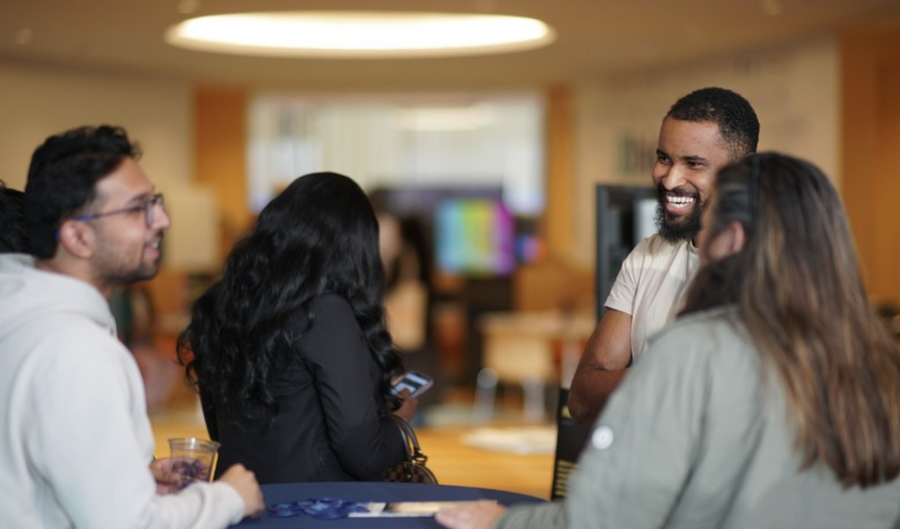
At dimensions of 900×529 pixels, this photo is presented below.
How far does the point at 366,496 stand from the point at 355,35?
8218mm

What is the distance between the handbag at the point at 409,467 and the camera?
9.88 feet

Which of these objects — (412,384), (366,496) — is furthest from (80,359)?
(412,384)

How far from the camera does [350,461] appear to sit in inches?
114

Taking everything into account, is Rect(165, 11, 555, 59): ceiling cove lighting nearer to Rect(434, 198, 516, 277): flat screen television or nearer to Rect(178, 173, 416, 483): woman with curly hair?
Rect(434, 198, 516, 277): flat screen television

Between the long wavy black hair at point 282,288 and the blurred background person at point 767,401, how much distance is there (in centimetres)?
115

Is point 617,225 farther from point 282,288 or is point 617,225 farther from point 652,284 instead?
point 282,288

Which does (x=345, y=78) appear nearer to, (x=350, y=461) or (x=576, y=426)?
(x=576, y=426)

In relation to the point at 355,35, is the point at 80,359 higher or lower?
lower

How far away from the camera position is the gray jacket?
1.84 meters

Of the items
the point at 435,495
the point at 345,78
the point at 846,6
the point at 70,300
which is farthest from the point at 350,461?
the point at 345,78

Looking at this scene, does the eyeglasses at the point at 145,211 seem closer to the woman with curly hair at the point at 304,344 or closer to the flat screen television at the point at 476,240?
the woman with curly hair at the point at 304,344

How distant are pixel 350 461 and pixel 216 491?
2.42 ft

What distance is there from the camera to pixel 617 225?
4.27m

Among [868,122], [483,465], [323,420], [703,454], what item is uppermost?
[868,122]
